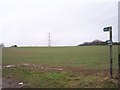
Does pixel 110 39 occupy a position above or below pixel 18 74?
above

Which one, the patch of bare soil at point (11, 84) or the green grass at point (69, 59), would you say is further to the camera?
the green grass at point (69, 59)

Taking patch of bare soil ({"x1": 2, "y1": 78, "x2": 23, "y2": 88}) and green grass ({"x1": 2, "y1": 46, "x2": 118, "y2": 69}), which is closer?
patch of bare soil ({"x1": 2, "y1": 78, "x2": 23, "y2": 88})

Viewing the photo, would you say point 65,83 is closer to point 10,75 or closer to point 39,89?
point 39,89

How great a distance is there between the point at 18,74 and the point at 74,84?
5.12m

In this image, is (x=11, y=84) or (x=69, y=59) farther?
(x=69, y=59)

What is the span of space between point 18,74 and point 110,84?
6.42 metres

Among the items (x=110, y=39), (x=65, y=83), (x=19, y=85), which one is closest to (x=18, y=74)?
(x=19, y=85)

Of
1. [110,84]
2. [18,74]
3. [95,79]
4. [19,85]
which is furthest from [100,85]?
[18,74]

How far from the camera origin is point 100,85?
38.3ft

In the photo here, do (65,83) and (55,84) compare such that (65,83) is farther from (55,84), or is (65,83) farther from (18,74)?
(18,74)

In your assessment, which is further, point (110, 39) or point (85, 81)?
point (110, 39)

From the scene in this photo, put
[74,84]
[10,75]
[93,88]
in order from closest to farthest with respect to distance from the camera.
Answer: [93,88], [74,84], [10,75]

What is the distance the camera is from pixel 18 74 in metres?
16.2

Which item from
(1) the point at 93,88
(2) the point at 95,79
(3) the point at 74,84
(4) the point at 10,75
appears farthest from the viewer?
(4) the point at 10,75
